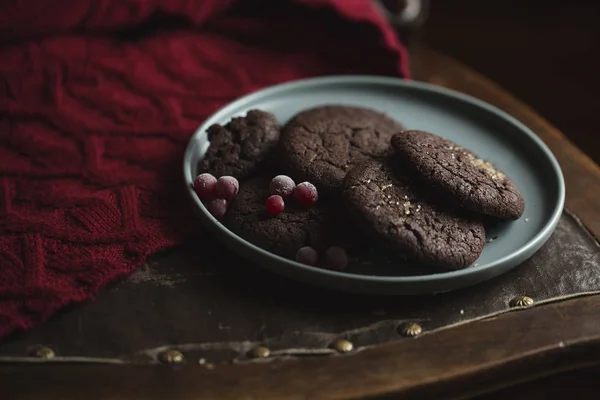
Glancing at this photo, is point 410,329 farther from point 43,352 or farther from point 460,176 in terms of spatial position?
point 43,352

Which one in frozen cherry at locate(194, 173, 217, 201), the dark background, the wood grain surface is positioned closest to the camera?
the wood grain surface

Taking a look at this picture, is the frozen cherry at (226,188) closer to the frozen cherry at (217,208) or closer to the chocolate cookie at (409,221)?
the frozen cherry at (217,208)

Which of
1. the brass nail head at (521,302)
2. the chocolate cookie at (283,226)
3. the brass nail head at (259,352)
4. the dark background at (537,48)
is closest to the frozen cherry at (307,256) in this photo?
the chocolate cookie at (283,226)

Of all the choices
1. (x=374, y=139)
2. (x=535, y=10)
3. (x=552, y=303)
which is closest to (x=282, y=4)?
(x=374, y=139)

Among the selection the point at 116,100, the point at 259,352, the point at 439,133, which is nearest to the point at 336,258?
the point at 259,352

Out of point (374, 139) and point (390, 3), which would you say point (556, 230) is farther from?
point (390, 3)

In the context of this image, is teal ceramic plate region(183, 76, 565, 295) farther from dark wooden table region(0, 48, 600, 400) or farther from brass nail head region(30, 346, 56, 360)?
brass nail head region(30, 346, 56, 360)

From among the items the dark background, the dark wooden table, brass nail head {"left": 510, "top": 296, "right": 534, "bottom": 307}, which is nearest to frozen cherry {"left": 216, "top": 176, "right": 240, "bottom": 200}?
the dark wooden table
